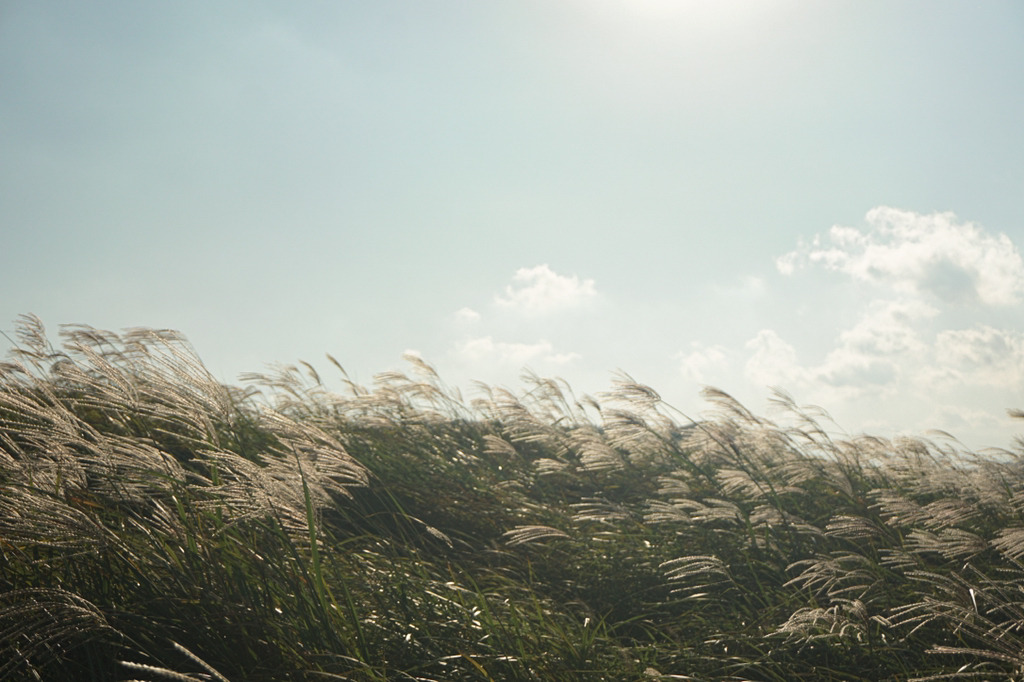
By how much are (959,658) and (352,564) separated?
96.9 inches

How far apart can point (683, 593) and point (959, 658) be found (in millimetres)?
1193

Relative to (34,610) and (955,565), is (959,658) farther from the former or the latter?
(34,610)

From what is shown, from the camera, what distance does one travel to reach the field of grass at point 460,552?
2.21m

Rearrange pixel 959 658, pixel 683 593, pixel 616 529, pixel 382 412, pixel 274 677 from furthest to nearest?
pixel 382 412 → pixel 616 529 → pixel 683 593 → pixel 959 658 → pixel 274 677

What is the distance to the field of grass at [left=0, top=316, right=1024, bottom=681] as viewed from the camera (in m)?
2.21

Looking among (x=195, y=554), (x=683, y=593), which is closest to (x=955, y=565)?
(x=683, y=593)

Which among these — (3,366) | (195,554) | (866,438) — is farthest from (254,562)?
(866,438)

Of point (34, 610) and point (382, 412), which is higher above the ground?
point (382, 412)

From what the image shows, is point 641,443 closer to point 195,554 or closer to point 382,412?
point 382,412

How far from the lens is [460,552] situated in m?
3.78

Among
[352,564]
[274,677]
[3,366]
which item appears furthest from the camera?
[3,366]

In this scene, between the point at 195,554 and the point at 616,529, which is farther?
the point at 616,529

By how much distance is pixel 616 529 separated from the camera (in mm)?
4062

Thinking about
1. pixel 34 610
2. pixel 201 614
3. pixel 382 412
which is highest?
pixel 382 412
